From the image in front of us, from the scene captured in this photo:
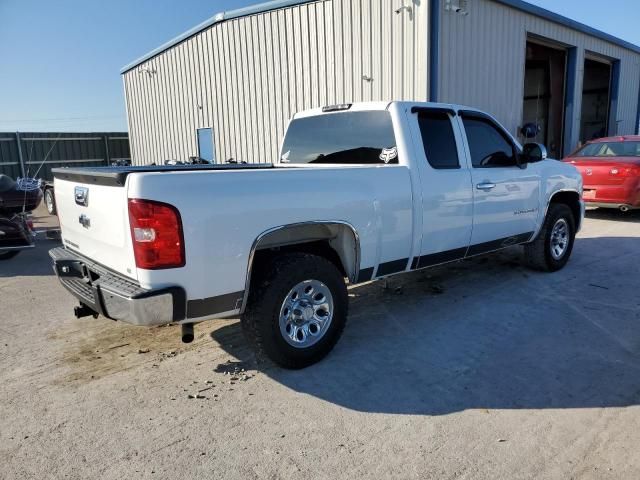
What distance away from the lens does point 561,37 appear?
13.5 metres

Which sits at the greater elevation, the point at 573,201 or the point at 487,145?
the point at 487,145

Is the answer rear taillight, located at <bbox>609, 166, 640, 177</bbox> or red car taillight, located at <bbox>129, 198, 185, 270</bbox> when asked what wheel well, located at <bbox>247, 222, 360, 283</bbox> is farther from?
rear taillight, located at <bbox>609, 166, 640, 177</bbox>

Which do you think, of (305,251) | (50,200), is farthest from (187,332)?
(50,200)

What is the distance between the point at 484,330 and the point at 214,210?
2688 millimetres

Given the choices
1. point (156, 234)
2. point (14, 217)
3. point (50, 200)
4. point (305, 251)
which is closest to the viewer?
point (156, 234)

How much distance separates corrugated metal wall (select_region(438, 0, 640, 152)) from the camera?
981 cm

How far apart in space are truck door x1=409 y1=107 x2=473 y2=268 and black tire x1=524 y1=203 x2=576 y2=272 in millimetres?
1649

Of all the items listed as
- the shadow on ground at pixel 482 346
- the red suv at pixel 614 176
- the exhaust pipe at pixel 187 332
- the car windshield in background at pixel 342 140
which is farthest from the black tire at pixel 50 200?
the red suv at pixel 614 176

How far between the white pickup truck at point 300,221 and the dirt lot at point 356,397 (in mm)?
433

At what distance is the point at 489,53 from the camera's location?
10922 millimetres

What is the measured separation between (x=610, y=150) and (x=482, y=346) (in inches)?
351

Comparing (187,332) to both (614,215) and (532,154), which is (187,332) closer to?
(532,154)

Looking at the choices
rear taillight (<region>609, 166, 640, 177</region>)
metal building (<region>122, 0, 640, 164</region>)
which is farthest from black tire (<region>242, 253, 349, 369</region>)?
rear taillight (<region>609, 166, 640, 177</region>)

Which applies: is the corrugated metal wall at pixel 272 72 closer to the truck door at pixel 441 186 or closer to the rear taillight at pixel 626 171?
the rear taillight at pixel 626 171
